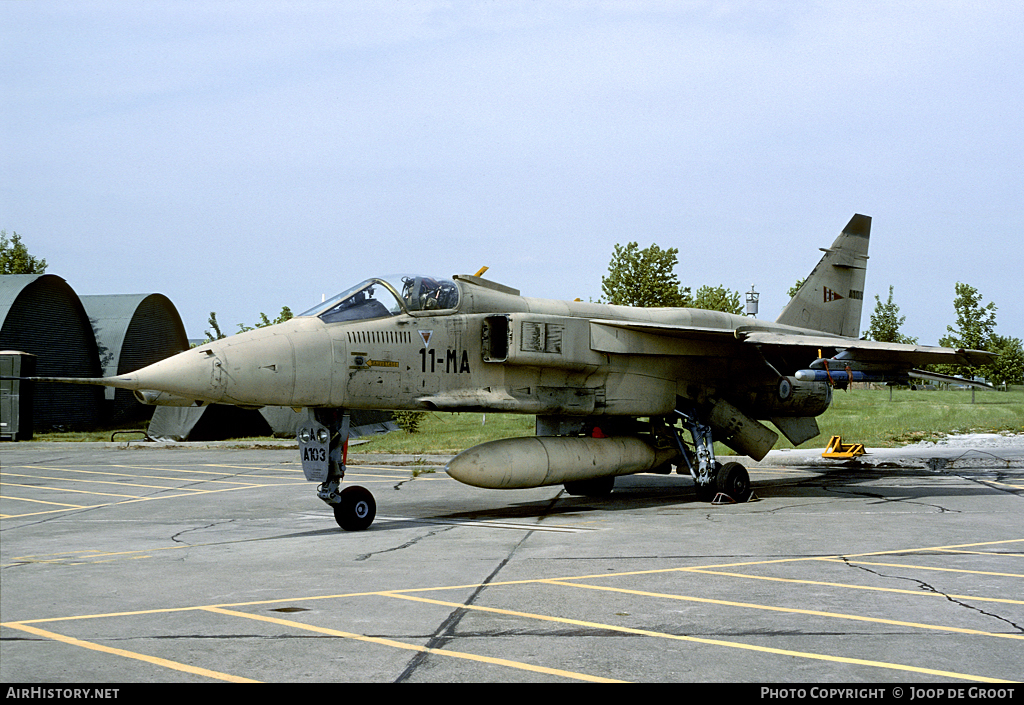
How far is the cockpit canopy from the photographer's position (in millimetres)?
11797

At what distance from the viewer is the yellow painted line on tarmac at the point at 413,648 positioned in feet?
17.0

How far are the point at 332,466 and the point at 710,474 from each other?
269 inches

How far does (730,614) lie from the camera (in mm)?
6680

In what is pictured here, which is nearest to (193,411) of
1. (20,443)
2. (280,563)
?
(20,443)

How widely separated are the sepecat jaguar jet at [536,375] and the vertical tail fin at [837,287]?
1.77 m

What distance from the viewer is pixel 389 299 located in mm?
12289

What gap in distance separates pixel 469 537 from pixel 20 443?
2338cm

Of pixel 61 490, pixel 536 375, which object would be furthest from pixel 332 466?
pixel 61 490

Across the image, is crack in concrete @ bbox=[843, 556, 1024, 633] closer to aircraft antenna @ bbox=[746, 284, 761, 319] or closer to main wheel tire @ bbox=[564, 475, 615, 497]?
main wheel tire @ bbox=[564, 475, 615, 497]

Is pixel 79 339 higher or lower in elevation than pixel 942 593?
higher

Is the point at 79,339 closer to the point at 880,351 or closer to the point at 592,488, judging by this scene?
the point at 592,488

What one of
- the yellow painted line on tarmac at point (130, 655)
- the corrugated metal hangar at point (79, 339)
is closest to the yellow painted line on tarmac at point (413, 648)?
the yellow painted line on tarmac at point (130, 655)

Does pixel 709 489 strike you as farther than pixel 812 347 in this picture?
No
